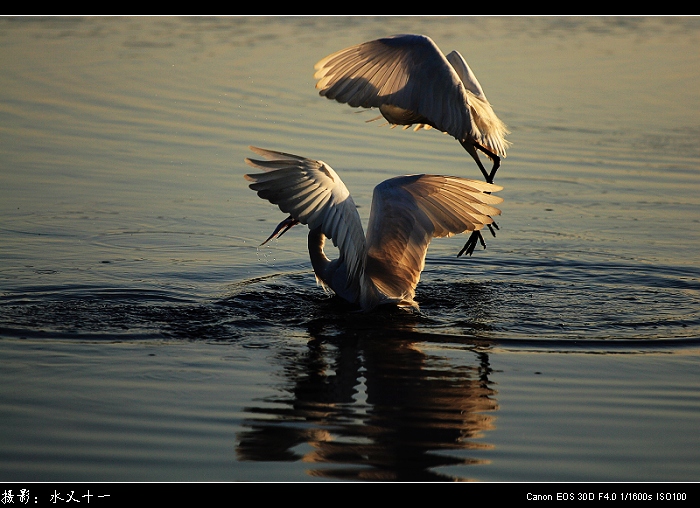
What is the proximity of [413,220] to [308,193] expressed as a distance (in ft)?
4.06

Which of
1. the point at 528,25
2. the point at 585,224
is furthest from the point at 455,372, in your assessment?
the point at 528,25

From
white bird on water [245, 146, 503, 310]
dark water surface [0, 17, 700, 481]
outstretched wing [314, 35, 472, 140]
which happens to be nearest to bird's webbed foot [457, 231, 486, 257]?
dark water surface [0, 17, 700, 481]

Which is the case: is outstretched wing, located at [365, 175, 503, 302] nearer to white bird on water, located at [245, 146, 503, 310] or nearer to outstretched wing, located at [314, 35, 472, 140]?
white bird on water, located at [245, 146, 503, 310]

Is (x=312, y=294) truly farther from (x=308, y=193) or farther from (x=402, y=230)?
(x=308, y=193)

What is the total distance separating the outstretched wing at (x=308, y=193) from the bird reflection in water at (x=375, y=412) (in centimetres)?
75

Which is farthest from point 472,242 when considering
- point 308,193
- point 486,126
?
point 308,193

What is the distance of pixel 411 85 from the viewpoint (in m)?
7.71

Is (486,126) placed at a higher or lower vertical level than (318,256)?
higher

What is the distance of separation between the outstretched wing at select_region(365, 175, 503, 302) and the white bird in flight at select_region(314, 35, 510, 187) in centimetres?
44

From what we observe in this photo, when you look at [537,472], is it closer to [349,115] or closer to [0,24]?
[349,115]

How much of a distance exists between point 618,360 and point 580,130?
695cm

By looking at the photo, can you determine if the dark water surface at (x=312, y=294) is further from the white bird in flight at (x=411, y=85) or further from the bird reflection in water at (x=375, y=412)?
the white bird in flight at (x=411, y=85)

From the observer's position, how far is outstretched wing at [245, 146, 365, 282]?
20.9 ft

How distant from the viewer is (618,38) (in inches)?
763
